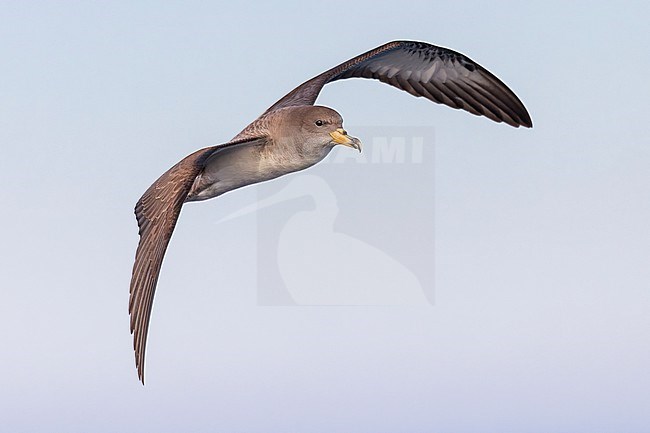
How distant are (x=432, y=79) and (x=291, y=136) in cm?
372

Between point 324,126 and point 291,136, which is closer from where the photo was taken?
point 324,126

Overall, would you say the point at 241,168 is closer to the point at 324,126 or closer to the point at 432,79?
the point at 324,126

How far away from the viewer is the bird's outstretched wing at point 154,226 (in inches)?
507

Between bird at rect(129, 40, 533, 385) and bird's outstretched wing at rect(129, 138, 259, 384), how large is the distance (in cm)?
1

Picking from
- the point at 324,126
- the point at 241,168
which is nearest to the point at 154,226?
the point at 241,168

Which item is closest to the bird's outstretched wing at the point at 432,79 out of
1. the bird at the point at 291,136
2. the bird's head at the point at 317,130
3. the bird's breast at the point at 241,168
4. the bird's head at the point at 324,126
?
the bird at the point at 291,136

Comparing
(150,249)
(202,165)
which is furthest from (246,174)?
(150,249)

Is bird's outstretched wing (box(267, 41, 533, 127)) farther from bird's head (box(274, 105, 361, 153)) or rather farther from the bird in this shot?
bird's head (box(274, 105, 361, 153))

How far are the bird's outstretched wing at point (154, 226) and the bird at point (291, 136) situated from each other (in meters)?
0.01

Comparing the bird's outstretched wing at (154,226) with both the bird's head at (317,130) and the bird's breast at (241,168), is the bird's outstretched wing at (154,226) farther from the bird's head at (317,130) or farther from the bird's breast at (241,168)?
the bird's head at (317,130)

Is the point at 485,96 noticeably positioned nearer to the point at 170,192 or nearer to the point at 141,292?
the point at 170,192

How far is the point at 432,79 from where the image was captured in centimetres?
1736

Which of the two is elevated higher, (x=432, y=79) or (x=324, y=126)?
(x=432, y=79)

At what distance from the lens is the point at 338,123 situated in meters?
14.4
